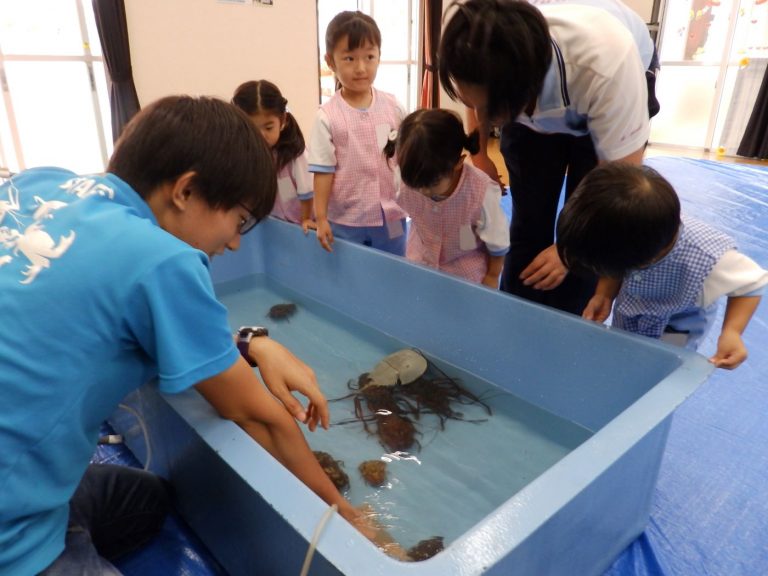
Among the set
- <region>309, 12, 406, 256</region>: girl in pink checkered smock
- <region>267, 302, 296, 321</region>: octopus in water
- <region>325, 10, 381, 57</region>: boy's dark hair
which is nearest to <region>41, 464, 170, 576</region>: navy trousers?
<region>267, 302, 296, 321</region>: octopus in water

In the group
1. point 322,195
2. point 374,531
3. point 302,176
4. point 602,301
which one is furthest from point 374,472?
point 302,176

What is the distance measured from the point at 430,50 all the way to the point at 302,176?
422cm

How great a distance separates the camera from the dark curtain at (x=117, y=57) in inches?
133

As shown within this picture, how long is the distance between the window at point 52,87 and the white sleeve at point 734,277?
3976mm

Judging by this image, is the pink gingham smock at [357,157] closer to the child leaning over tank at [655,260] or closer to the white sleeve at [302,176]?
the white sleeve at [302,176]

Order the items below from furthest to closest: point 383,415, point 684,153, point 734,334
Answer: point 684,153 < point 383,415 < point 734,334

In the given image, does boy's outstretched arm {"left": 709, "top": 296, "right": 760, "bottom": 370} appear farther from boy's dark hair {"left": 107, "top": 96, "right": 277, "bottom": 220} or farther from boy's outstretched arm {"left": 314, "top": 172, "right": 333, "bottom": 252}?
boy's outstretched arm {"left": 314, "top": 172, "right": 333, "bottom": 252}

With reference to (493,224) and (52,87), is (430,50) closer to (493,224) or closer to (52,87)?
(52,87)

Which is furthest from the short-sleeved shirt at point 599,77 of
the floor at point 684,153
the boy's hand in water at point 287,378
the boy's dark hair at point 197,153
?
the floor at point 684,153

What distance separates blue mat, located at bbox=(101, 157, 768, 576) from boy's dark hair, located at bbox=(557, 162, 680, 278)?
575 millimetres

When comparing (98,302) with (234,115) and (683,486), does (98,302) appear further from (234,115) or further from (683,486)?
(683,486)

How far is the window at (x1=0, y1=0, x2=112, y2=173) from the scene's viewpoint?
3.47 meters

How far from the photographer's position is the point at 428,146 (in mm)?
1390

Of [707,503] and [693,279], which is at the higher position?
[693,279]
